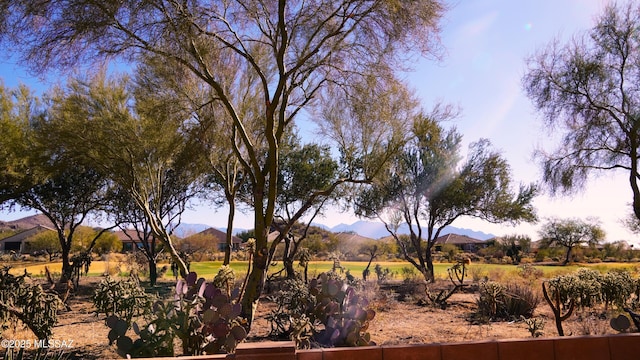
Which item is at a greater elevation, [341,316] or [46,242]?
[46,242]

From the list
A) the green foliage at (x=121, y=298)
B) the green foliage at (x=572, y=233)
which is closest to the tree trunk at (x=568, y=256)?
the green foliage at (x=572, y=233)

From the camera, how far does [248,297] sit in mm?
8664

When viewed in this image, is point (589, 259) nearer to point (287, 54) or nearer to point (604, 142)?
point (604, 142)

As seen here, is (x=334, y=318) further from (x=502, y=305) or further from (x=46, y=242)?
(x=46, y=242)

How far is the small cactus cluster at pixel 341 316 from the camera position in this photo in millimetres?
6277

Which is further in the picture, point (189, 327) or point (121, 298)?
point (121, 298)

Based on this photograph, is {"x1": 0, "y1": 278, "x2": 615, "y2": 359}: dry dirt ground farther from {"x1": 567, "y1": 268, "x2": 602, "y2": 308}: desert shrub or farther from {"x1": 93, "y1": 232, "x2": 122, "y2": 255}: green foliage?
{"x1": 93, "y1": 232, "x2": 122, "y2": 255}: green foliage

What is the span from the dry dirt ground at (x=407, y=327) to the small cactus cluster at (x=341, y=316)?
54.6 inches

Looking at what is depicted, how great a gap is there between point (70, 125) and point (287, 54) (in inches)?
274

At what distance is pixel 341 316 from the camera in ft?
21.3

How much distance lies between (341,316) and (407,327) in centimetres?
387

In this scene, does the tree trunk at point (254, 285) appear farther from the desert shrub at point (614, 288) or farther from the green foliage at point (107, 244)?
the green foliage at point (107, 244)

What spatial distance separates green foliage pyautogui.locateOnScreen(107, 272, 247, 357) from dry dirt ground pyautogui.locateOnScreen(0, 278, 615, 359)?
290cm

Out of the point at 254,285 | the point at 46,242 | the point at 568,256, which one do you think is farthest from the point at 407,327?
the point at 46,242
